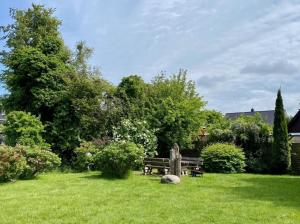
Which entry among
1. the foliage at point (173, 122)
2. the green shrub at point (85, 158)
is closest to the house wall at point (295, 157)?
the foliage at point (173, 122)

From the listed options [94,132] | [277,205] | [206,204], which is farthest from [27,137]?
[277,205]

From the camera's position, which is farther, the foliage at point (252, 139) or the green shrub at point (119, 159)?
the foliage at point (252, 139)

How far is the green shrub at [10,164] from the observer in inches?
532

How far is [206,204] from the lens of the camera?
962cm

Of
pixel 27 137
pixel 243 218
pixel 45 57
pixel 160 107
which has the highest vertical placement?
pixel 45 57

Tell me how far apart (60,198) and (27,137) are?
26.2ft

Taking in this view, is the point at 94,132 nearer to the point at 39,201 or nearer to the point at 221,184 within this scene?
the point at 221,184

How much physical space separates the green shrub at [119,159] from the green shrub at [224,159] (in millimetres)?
5222

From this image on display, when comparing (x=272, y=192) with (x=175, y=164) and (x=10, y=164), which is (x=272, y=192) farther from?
(x=10, y=164)

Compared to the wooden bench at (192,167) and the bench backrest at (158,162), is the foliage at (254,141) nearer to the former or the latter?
the wooden bench at (192,167)

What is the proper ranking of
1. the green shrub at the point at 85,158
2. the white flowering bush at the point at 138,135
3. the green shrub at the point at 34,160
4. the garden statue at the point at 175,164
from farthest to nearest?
the white flowering bush at the point at 138,135, the green shrub at the point at 85,158, the garden statue at the point at 175,164, the green shrub at the point at 34,160

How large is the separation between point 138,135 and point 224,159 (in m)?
4.59

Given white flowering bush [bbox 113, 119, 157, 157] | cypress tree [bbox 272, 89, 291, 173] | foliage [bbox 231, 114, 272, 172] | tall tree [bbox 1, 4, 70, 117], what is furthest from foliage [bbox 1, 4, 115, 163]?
cypress tree [bbox 272, 89, 291, 173]

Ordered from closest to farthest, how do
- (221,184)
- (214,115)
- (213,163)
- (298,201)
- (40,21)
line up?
(298,201) < (221,184) < (213,163) < (40,21) < (214,115)
